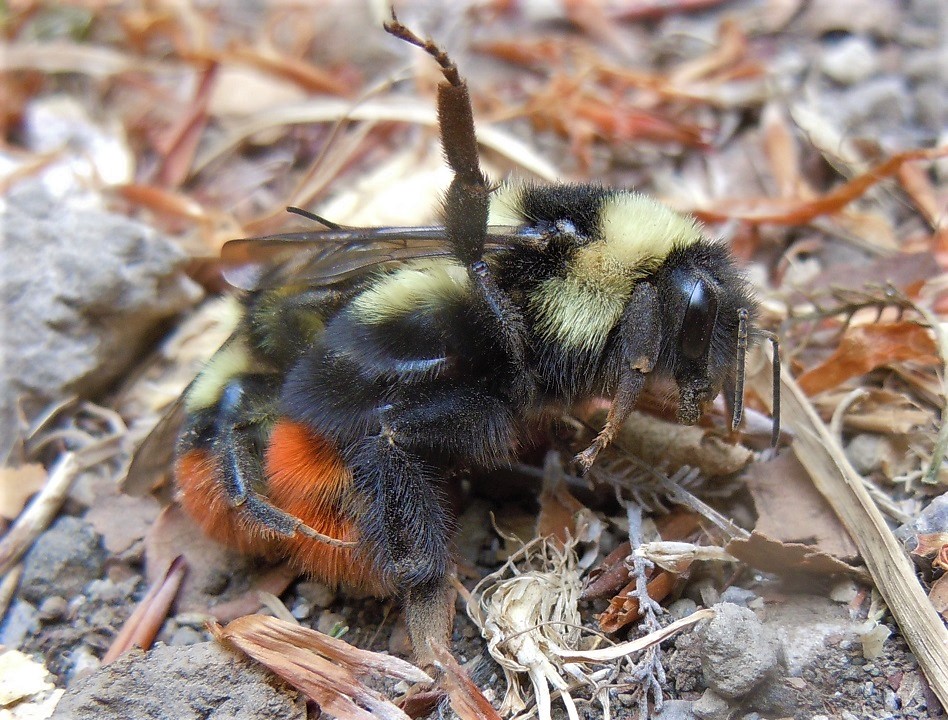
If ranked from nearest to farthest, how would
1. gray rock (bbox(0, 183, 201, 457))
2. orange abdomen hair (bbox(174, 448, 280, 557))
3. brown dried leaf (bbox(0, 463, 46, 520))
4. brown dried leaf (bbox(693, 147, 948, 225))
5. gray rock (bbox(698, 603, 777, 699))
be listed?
gray rock (bbox(698, 603, 777, 699))
orange abdomen hair (bbox(174, 448, 280, 557))
brown dried leaf (bbox(0, 463, 46, 520))
gray rock (bbox(0, 183, 201, 457))
brown dried leaf (bbox(693, 147, 948, 225))

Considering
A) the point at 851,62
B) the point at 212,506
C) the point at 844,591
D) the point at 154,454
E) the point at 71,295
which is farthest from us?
the point at 851,62

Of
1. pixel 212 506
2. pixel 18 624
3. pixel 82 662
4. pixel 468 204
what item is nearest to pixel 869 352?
pixel 468 204

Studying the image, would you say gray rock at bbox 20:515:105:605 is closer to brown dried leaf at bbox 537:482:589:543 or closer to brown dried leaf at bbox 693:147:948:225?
brown dried leaf at bbox 537:482:589:543

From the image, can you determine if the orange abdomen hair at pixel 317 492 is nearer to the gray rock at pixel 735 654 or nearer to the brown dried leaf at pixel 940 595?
the gray rock at pixel 735 654

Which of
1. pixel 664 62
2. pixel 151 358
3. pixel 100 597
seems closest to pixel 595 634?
pixel 100 597

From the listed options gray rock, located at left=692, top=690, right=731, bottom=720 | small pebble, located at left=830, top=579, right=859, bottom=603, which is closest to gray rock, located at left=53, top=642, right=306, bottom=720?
gray rock, located at left=692, top=690, right=731, bottom=720

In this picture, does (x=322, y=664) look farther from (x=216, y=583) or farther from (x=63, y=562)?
(x=63, y=562)
